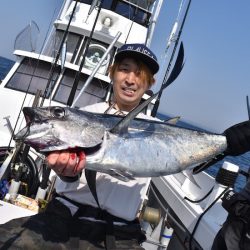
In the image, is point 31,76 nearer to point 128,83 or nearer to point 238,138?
point 128,83

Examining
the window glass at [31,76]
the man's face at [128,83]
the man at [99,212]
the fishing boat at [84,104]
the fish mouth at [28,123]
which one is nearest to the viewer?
the fish mouth at [28,123]

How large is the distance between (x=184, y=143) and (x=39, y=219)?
1.14 m

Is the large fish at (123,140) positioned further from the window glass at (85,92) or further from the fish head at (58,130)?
the window glass at (85,92)

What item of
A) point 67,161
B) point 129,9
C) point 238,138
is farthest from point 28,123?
point 129,9

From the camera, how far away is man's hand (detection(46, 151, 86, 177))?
1.90m

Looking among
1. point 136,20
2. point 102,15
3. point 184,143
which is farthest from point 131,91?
point 136,20

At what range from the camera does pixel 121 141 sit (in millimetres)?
2121

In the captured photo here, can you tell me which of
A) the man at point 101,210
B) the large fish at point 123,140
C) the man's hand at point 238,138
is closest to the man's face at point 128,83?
the man at point 101,210

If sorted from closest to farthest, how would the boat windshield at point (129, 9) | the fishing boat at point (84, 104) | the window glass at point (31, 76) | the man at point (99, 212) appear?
the man at point (99, 212) < the fishing boat at point (84, 104) < the window glass at point (31, 76) < the boat windshield at point (129, 9)

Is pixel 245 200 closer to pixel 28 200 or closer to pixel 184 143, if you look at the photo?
pixel 184 143

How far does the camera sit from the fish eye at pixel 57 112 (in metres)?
2.02

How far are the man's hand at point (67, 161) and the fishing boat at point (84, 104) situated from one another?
855 mm

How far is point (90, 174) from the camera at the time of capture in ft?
6.84

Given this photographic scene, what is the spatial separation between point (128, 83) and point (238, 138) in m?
0.87
